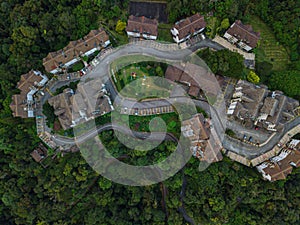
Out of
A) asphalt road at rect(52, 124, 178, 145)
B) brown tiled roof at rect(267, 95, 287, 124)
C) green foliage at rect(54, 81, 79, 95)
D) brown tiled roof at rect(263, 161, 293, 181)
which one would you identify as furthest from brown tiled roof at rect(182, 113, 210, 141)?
green foliage at rect(54, 81, 79, 95)

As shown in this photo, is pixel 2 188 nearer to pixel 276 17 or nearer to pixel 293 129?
pixel 293 129

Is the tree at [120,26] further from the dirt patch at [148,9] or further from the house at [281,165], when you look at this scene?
the house at [281,165]

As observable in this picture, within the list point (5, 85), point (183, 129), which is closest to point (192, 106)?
point (183, 129)

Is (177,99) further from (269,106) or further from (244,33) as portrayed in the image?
(244,33)

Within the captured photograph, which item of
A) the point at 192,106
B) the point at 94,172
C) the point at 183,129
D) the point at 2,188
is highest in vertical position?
the point at 192,106

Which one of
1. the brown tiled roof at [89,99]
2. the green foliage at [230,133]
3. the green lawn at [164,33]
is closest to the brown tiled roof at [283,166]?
the green foliage at [230,133]
